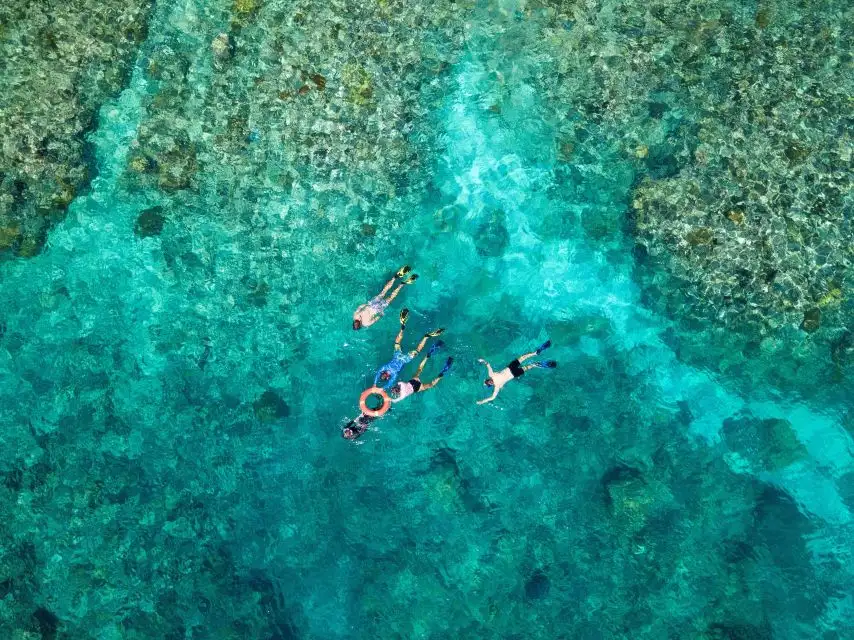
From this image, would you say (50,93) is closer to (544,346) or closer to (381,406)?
(381,406)

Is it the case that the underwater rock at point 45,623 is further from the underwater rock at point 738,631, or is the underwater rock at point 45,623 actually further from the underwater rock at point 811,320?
the underwater rock at point 811,320

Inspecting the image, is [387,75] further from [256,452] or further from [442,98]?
[256,452]

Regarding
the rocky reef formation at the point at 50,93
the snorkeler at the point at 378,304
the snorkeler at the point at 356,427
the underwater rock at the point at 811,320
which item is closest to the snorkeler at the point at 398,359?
the snorkeler at the point at 378,304

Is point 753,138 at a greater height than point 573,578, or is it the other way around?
point 753,138

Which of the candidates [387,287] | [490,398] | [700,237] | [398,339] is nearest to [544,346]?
[490,398]

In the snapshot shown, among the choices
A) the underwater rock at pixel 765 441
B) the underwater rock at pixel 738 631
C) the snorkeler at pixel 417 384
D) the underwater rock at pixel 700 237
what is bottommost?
the underwater rock at pixel 738 631

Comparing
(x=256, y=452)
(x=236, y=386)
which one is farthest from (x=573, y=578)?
(x=236, y=386)

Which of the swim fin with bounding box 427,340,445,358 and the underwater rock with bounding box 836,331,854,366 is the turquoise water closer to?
the swim fin with bounding box 427,340,445,358
